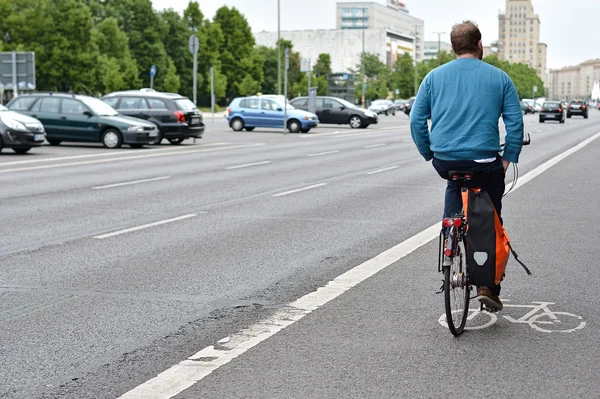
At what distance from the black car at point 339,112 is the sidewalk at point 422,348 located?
4038 centimetres

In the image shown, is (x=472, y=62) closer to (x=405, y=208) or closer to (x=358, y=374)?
(x=358, y=374)

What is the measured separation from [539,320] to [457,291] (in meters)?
0.76

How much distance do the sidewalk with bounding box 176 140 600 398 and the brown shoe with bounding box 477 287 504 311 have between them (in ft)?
0.40

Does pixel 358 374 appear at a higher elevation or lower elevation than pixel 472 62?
lower

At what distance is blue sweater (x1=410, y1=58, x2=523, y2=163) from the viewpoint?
575cm

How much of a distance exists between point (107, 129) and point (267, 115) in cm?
1466

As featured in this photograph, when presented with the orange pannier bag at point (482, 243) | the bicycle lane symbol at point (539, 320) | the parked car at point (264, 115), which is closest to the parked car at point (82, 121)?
the parked car at point (264, 115)

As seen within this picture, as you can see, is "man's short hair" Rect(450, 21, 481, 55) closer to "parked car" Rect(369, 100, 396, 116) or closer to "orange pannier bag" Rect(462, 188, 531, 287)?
"orange pannier bag" Rect(462, 188, 531, 287)

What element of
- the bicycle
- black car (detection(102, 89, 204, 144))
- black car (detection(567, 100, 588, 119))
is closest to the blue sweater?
the bicycle

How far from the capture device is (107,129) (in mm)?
28328

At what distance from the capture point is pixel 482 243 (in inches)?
223

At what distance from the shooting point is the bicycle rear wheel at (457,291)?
5.49 metres

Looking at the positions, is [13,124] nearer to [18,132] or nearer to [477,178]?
[18,132]

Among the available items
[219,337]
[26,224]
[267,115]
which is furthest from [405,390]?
[267,115]
